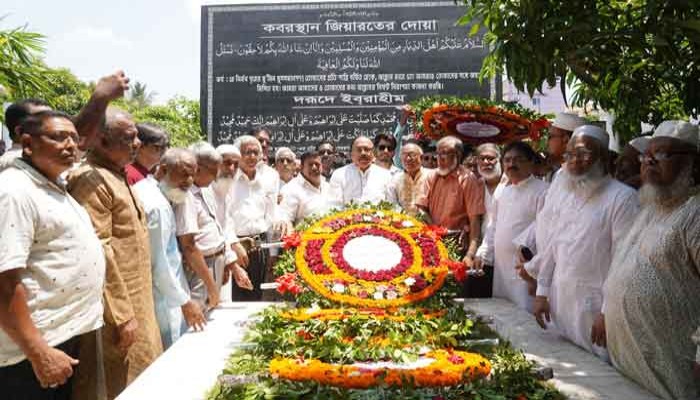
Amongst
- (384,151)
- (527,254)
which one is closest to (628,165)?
(527,254)

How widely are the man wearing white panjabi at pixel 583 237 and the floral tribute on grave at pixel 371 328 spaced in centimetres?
47

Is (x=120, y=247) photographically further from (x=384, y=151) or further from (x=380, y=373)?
(x=384, y=151)

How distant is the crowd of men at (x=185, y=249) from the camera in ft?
7.81

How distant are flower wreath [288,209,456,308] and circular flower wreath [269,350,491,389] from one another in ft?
3.45

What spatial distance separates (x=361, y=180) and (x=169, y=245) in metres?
2.56

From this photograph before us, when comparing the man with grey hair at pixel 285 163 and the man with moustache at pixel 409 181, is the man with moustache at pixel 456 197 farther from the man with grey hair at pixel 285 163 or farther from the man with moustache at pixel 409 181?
the man with grey hair at pixel 285 163

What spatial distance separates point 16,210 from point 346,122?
12391 millimetres

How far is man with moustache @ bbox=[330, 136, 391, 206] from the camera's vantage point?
18.3ft

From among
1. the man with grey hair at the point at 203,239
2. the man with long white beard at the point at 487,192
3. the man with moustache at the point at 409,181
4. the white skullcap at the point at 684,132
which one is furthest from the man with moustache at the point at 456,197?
the white skullcap at the point at 684,132

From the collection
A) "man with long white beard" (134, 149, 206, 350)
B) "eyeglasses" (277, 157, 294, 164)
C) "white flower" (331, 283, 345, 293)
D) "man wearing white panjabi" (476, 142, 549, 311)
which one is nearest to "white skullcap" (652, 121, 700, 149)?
"man wearing white panjabi" (476, 142, 549, 311)

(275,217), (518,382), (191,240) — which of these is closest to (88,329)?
(191,240)

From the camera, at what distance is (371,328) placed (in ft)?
10.3

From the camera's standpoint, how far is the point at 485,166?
5.02 metres

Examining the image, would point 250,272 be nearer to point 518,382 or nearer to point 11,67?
point 11,67
